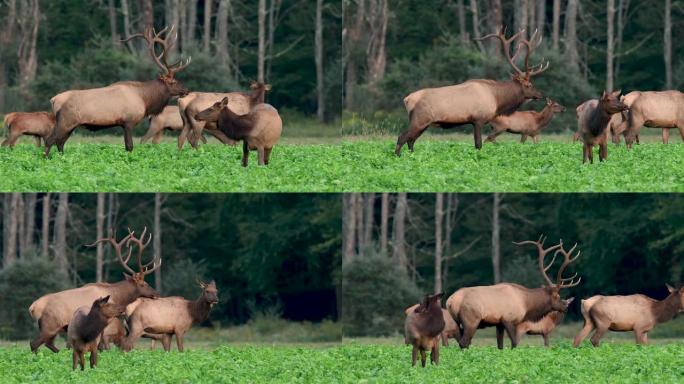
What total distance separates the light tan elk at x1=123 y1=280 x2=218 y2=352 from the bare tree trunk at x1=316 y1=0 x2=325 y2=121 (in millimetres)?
16009

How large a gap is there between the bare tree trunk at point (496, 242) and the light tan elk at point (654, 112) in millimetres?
13199

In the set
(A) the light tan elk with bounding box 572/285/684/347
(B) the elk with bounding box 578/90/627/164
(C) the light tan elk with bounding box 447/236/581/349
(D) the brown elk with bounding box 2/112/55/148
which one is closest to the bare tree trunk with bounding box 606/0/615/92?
(B) the elk with bounding box 578/90/627/164

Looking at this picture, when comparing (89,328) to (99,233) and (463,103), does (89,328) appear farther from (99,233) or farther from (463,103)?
(99,233)

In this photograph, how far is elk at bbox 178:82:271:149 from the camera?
32.9m

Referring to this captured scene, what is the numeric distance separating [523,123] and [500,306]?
811 cm

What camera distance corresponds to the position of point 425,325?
25.5 metres

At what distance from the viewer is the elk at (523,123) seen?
36.3 meters

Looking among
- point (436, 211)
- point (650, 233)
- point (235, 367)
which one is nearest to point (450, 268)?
point (436, 211)

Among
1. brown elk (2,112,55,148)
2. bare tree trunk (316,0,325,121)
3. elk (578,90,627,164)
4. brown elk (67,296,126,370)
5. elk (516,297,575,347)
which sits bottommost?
elk (516,297,575,347)

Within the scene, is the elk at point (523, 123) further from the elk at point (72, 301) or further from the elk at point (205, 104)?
the elk at point (72, 301)

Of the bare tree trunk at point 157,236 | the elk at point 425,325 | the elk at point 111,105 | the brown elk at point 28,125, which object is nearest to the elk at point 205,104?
the elk at point 111,105

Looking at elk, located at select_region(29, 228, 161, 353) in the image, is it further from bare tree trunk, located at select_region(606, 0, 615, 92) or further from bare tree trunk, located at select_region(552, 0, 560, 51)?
bare tree trunk, located at select_region(552, 0, 560, 51)

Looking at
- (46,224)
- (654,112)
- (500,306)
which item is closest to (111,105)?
(500,306)

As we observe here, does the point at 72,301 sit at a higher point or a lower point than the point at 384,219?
lower
